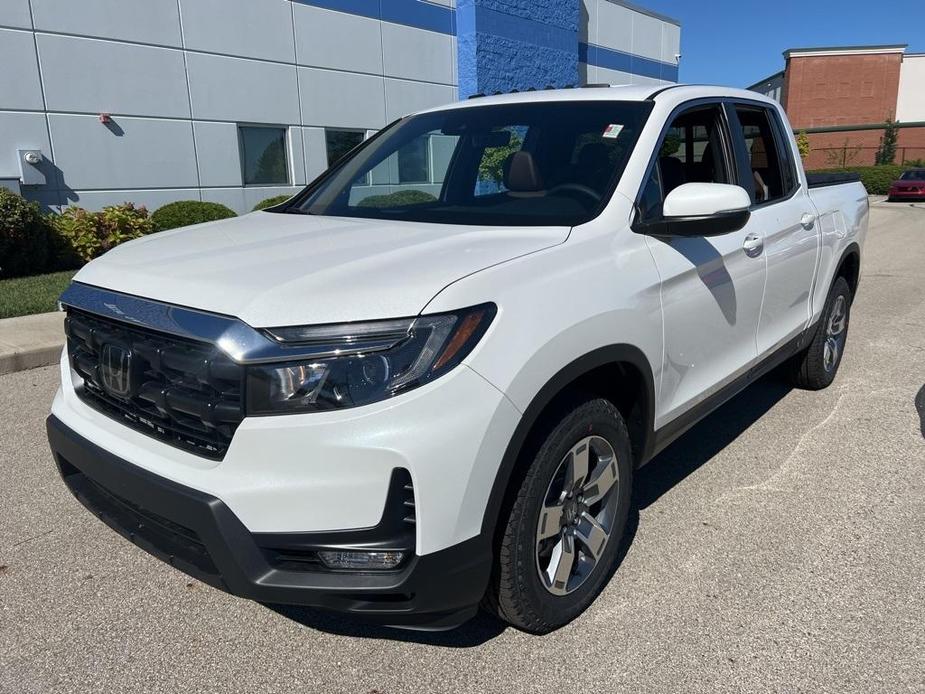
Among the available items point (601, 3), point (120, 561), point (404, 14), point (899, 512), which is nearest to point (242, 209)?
point (404, 14)

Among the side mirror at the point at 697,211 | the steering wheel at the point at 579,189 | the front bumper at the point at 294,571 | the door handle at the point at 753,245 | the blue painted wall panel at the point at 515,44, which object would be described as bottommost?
the front bumper at the point at 294,571

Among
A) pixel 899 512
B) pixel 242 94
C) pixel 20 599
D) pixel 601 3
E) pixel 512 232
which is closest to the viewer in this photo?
pixel 512 232

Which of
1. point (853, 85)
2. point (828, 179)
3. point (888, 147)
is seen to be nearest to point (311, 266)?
point (828, 179)

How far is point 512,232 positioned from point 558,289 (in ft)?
1.25

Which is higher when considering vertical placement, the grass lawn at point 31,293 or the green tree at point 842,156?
the green tree at point 842,156

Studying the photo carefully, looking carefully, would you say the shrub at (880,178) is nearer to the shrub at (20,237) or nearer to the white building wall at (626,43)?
the white building wall at (626,43)

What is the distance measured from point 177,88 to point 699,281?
12.2m

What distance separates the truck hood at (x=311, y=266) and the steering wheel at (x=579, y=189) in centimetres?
32

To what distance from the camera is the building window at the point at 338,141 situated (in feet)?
50.6

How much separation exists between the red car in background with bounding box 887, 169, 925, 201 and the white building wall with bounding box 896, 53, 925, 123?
32.7 meters

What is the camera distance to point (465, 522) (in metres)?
2.06

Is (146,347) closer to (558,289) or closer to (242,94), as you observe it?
(558,289)

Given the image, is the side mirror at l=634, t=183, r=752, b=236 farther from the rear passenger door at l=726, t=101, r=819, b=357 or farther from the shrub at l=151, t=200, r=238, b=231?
the shrub at l=151, t=200, r=238, b=231

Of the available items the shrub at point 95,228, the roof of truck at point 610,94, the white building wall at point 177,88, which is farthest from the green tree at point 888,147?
the roof of truck at point 610,94
